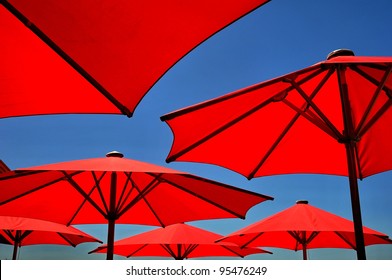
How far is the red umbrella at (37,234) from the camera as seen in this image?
283 inches

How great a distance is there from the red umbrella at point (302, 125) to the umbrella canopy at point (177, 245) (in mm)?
3501

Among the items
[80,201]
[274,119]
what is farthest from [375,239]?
[80,201]

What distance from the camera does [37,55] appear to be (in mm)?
2889

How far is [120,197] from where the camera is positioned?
5.39 metres

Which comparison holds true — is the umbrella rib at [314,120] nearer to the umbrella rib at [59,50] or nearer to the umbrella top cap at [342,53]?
the umbrella top cap at [342,53]

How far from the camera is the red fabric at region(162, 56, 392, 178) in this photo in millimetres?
3875

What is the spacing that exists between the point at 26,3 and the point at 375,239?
24.1 feet

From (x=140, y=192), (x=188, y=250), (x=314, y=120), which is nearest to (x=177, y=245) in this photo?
(x=188, y=250)

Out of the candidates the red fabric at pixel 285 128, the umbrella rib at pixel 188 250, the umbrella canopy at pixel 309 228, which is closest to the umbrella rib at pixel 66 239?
the umbrella rib at pixel 188 250

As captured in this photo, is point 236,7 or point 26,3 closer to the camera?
point 26,3

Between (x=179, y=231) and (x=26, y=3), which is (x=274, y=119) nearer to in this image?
(x=26, y=3)

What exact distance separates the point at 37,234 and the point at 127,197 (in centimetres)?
573

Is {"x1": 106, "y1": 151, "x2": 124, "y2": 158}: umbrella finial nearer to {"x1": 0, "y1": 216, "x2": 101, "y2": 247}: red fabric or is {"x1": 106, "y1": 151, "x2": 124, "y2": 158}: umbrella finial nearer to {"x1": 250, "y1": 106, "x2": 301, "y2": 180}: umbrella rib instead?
{"x1": 250, "y1": 106, "x2": 301, "y2": 180}: umbrella rib

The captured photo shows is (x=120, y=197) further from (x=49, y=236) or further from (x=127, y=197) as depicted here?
(x=49, y=236)
